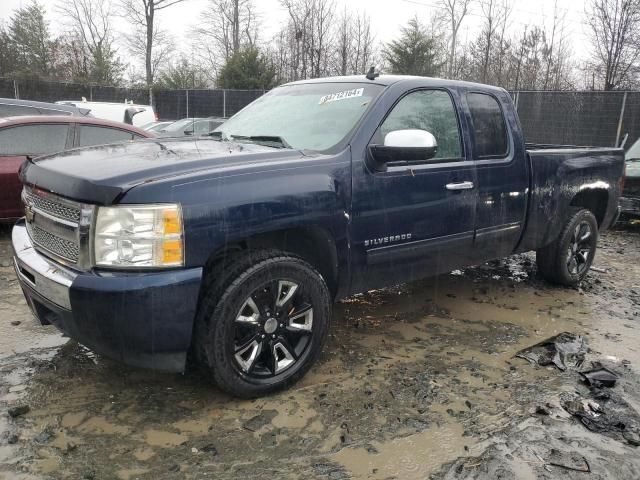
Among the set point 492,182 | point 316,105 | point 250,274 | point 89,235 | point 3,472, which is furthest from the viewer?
point 492,182

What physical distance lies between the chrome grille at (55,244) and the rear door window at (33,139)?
3552 mm

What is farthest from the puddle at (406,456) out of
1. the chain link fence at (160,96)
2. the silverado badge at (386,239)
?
the chain link fence at (160,96)

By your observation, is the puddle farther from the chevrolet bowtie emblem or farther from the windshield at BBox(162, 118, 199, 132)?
the windshield at BBox(162, 118, 199, 132)

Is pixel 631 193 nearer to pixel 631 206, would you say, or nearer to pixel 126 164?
pixel 631 206

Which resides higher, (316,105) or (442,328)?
(316,105)

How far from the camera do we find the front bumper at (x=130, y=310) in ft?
8.03

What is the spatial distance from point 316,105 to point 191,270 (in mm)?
1692

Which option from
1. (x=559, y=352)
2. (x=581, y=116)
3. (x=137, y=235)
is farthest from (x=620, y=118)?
(x=137, y=235)

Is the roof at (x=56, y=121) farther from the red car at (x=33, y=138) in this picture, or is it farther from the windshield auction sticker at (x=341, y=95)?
the windshield auction sticker at (x=341, y=95)

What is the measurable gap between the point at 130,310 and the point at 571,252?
171 inches

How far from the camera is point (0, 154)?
5.98m

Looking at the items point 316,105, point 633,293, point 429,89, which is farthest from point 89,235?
point 633,293

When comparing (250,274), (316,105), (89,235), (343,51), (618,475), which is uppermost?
(343,51)

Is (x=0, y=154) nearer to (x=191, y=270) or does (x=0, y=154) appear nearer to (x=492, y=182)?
(x=191, y=270)
